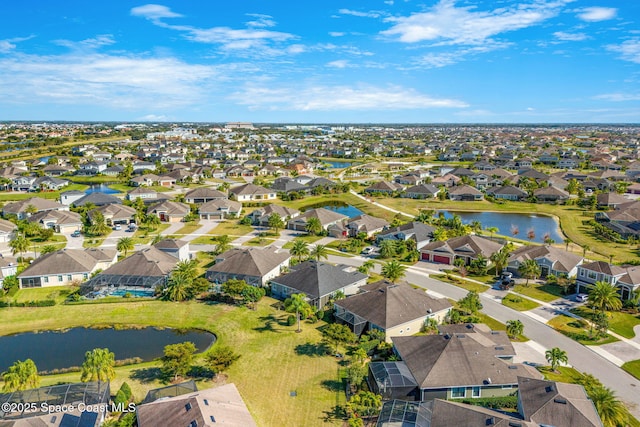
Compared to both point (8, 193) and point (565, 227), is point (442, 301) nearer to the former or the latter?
point (565, 227)

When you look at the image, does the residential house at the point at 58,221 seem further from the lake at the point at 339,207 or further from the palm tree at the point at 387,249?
the palm tree at the point at 387,249

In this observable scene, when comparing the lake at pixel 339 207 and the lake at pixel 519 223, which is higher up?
the lake at pixel 339 207

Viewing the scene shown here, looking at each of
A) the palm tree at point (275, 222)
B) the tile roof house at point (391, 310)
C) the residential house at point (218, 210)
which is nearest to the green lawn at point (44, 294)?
the tile roof house at point (391, 310)

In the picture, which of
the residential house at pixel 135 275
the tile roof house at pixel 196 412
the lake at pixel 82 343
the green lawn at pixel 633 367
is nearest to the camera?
the tile roof house at pixel 196 412

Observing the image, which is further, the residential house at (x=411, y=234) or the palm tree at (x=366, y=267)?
the residential house at (x=411, y=234)

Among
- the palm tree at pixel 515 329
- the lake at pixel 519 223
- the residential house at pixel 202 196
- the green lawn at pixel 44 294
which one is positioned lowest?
the lake at pixel 519 223

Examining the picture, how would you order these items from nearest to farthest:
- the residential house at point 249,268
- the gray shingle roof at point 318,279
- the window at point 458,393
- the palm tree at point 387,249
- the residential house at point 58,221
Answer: the window at point 458,393
the gray shingle roof at point 318,279
the residential house at point 249,268
the palm tree at point 387,249
the residential house at point 58,221

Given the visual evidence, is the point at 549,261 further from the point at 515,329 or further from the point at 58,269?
the point at 58,269

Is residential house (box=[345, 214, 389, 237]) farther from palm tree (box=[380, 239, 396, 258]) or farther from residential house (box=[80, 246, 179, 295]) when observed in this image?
residential house (box=[80, 246, 179, 295])
